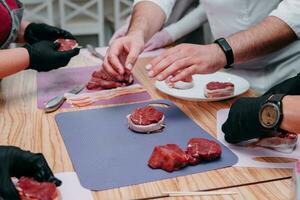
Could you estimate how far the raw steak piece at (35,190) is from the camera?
31.7 inches

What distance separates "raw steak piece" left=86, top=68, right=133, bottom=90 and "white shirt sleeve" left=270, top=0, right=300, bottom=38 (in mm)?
494

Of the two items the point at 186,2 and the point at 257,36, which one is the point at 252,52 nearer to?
the point at 257,36

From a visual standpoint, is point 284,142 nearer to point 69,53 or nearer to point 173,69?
point 173,69

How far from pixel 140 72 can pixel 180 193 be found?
76 centimetres

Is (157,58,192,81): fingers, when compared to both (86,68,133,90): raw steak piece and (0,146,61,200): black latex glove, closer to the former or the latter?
(86,68,133,90): raw steak piece

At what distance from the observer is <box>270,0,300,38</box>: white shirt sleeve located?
4.29 feet

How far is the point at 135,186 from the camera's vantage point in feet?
2.95

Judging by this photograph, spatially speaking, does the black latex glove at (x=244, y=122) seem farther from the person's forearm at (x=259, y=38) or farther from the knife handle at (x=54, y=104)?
the knife handle at (x=54, y=104)

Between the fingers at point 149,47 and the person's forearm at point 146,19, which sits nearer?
the person's forearm at point 146,19

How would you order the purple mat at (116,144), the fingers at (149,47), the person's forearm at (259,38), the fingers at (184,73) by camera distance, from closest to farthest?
the purple mat at (116,144)
the fingers at (184,73)
the person's forearm at (259,38)
the fingers at (149,47)

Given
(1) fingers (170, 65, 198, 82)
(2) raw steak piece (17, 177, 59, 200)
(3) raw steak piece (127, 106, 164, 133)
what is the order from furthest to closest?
(1) fingers (170, 65, 198, 82) → (3) raw steak piece (127, 106, 164, 133) → (2) raw steak piece (17, 177, 59, 200)

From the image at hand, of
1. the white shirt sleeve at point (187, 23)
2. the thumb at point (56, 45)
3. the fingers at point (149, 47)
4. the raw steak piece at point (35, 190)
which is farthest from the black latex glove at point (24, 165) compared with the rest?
the white shirt sleeve at point (187, 23)

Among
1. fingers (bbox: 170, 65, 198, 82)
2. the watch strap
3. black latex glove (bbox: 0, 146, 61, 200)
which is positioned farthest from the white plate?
black latex glove (bbox: 0, 146, 61, 200)

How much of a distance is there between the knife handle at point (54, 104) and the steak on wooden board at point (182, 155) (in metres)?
0.41
